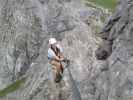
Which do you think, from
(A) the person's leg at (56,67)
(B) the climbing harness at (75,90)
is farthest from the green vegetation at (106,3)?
(A) the person's leg at (56,67)

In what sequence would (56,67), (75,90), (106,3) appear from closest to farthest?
(56,67), (75,90), (106,3)

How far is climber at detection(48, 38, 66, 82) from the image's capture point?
3319 cm

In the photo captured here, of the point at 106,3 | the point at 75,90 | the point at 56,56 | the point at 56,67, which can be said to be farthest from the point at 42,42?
the point at 56,56

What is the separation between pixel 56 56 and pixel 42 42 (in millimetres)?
37520

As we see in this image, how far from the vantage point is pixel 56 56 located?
33.4 m

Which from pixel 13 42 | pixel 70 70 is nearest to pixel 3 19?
pixel 13 42

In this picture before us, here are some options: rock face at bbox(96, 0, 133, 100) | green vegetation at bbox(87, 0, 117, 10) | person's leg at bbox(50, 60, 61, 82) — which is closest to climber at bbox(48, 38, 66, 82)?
person's leg at bbox(50, 60, 61, 82)

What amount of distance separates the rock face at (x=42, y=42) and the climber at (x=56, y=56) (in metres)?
1.74

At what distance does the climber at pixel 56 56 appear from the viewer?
33.2m

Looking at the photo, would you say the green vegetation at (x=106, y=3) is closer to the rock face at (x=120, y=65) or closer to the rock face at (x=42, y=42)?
the rock face at (x=42, y=42)

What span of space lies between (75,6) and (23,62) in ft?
45.6

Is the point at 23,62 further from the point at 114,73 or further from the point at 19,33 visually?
the point at 114,73

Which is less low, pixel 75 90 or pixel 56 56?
pixel 56 56

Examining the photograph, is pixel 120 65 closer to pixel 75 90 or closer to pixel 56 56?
pixel 56 56
